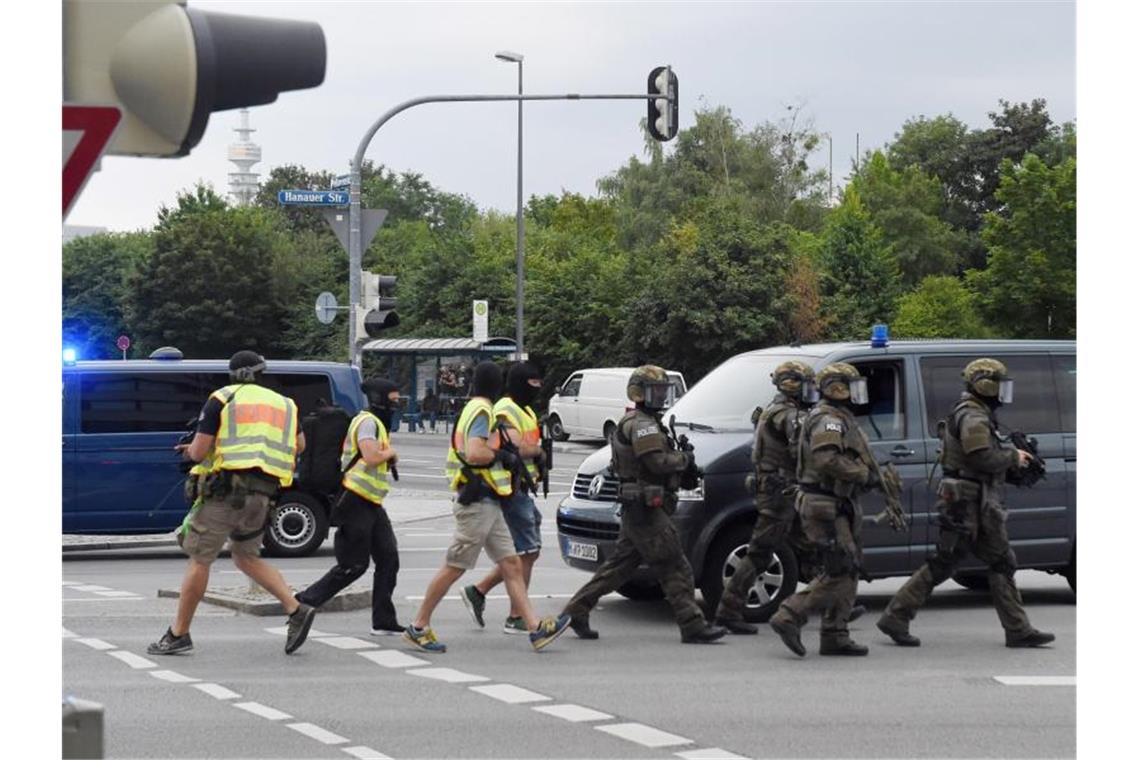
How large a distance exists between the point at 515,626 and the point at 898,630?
2381 millimetres

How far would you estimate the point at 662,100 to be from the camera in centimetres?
2711

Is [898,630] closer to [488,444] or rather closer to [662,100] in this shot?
[488,444]

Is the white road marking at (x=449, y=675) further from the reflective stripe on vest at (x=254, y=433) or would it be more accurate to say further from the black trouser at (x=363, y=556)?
the reflective stripe on vest at (x=254, y=433)

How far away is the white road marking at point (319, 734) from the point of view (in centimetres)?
828

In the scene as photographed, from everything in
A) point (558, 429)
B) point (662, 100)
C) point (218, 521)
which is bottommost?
point (558, 429)

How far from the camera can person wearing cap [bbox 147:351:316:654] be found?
36.1 ft

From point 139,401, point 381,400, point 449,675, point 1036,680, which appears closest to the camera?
point 1036,680

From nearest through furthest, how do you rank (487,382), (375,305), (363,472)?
(487,382)
(363,472)
(375,305)

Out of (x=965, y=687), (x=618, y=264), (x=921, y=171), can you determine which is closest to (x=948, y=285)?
(x=618, y=264)

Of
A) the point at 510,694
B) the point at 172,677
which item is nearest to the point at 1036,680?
the point at 510,694

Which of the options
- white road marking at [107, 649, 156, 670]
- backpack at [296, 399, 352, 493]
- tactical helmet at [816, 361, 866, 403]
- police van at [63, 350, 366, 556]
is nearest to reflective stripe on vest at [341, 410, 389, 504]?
backpack at [296, 399, 352, 493]

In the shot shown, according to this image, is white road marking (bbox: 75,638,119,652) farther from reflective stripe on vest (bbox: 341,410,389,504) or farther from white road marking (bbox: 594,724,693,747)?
white road marking (bbox: 594,724,693,747)
